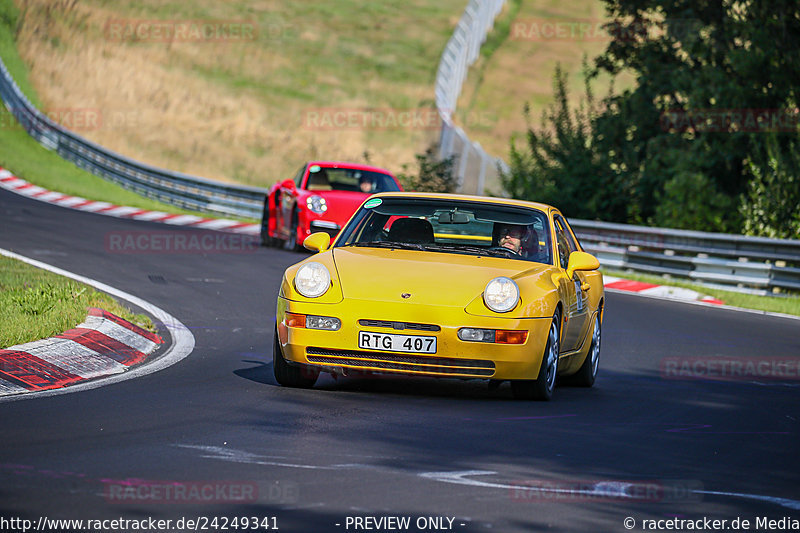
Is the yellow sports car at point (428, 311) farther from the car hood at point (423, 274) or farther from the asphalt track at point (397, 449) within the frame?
the asphalt track at point (397, 449)

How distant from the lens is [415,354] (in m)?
8.31

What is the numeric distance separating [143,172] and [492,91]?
85.7 feet

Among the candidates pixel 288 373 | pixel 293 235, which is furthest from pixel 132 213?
pixel 288 373

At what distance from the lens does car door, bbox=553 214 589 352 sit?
9.34 meters

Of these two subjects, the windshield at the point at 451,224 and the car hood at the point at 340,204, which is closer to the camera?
the windshield at the point at 451,224

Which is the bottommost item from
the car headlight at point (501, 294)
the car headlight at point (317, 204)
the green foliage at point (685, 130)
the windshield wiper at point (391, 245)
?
the car headlight at point (317, 204)

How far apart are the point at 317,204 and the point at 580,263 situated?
12.0 meters

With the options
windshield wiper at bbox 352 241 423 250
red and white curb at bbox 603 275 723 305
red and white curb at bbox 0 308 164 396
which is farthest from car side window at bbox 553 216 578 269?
red and white curb at bbox 603 275 723 305

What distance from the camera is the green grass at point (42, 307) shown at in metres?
9.26

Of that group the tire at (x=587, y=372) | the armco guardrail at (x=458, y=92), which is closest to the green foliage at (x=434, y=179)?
the armco guardrail at (x=458, y=92)

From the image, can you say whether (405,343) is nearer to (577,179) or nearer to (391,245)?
(391,245)

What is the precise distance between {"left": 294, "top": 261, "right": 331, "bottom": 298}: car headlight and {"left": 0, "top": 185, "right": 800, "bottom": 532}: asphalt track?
0.65 meters

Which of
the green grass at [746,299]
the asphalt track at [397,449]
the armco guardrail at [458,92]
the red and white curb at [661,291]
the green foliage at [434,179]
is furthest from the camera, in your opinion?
the armco guardrail at [458,92]

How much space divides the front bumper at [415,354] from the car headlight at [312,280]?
5.0 inches
